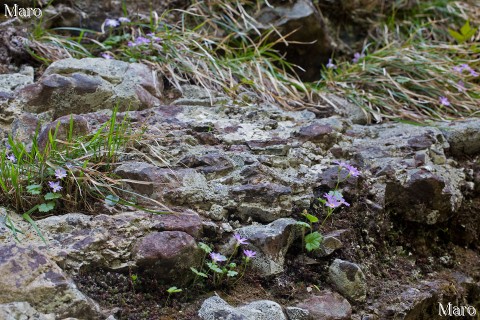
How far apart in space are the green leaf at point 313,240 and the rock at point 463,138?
1214 millimetres

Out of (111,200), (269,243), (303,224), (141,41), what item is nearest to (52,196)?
(111,200)

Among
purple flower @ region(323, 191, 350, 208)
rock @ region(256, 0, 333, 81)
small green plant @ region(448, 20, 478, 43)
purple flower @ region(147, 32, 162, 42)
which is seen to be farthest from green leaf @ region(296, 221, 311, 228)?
small green plant @ region(448, 20, 478, 43)

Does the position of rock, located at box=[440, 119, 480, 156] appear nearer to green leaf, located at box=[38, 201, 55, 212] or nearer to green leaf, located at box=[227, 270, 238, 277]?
green leaf, located at box=[227, 270, 238, 277]

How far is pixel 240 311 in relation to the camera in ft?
6.00

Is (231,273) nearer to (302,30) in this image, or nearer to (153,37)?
(153,37)

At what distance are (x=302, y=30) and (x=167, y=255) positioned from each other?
2455 mm

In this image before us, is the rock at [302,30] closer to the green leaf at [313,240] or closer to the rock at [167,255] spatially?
the green leaf at [313,240]

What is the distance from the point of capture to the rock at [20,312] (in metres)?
1.57

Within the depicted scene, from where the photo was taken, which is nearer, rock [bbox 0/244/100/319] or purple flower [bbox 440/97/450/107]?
rock [bbox 0/244/100/319]

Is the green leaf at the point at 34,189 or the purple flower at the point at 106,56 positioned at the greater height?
the green leaf at the point at 34,189

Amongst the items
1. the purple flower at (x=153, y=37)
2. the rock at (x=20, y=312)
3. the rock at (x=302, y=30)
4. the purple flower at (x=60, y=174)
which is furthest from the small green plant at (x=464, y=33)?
the rock at (x=20, y=312)

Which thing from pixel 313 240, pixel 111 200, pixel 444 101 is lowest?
pixel 444 101

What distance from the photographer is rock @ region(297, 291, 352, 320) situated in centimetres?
197

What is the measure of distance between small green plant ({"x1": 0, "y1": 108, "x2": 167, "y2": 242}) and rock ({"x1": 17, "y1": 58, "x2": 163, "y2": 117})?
582 mm
